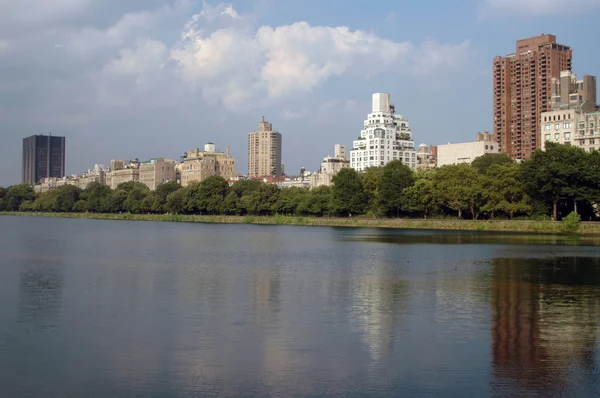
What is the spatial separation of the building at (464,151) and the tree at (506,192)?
84.4 meters

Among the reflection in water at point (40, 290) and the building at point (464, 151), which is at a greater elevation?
the building at point (464, 151)

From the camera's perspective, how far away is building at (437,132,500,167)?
6850 inches

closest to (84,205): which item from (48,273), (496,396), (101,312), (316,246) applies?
(316,246)

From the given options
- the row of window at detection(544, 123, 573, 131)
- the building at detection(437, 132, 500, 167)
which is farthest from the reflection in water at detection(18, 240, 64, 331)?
the building at detection(437, 132, 500, 167)

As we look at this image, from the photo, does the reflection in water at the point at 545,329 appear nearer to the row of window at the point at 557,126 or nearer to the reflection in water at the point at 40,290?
the reflection in water at the point at 40,290

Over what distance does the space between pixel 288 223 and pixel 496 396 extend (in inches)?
4118

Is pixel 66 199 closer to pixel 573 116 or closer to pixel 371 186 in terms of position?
pixel 371 186

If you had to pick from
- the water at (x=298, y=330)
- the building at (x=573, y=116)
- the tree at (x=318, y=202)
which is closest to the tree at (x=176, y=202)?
the tree at (x=318, y=202)

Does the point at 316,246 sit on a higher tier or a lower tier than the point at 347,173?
lower

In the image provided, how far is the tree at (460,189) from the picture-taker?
8969 cm

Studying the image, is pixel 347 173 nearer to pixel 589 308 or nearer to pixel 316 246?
pixel 316 246

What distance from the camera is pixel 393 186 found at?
3986 inches

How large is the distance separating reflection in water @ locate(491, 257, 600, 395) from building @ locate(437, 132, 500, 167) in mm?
141021

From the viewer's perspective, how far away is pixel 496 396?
48.3 ft
